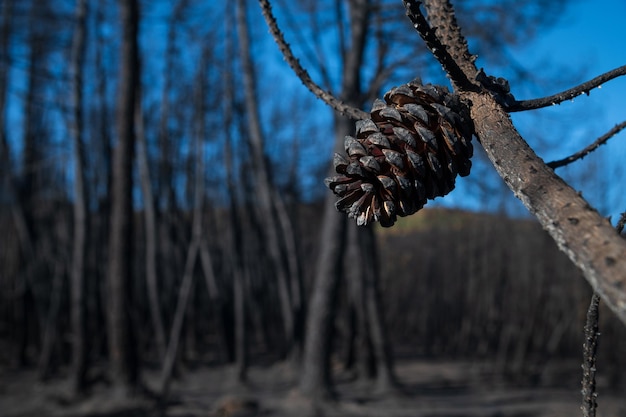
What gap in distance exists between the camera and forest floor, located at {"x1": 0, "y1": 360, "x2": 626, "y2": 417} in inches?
336

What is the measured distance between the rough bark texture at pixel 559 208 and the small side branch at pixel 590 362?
272mm

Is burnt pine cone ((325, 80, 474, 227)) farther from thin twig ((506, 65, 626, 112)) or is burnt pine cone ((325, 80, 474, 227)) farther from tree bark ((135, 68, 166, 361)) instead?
tree bark ((135, 68, 166, 361))

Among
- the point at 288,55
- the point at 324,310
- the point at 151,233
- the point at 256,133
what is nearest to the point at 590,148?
the point at 288,55

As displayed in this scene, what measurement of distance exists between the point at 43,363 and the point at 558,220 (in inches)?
476

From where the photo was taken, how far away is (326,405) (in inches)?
321

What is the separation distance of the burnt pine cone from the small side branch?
11.2 inches

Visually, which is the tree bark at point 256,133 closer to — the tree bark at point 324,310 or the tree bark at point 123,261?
the tree bark at point 123,261

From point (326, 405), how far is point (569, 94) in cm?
761

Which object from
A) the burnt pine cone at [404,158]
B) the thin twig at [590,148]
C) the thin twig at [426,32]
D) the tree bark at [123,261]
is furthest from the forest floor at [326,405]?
the thin twig at [426,32]

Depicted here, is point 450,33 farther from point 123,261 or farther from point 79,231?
point 79,231

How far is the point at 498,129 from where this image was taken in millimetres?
887

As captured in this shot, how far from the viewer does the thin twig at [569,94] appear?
0.98 meters

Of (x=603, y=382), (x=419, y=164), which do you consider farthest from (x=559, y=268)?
(x=419, y=164)

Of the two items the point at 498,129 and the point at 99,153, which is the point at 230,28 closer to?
the point at 99,153
